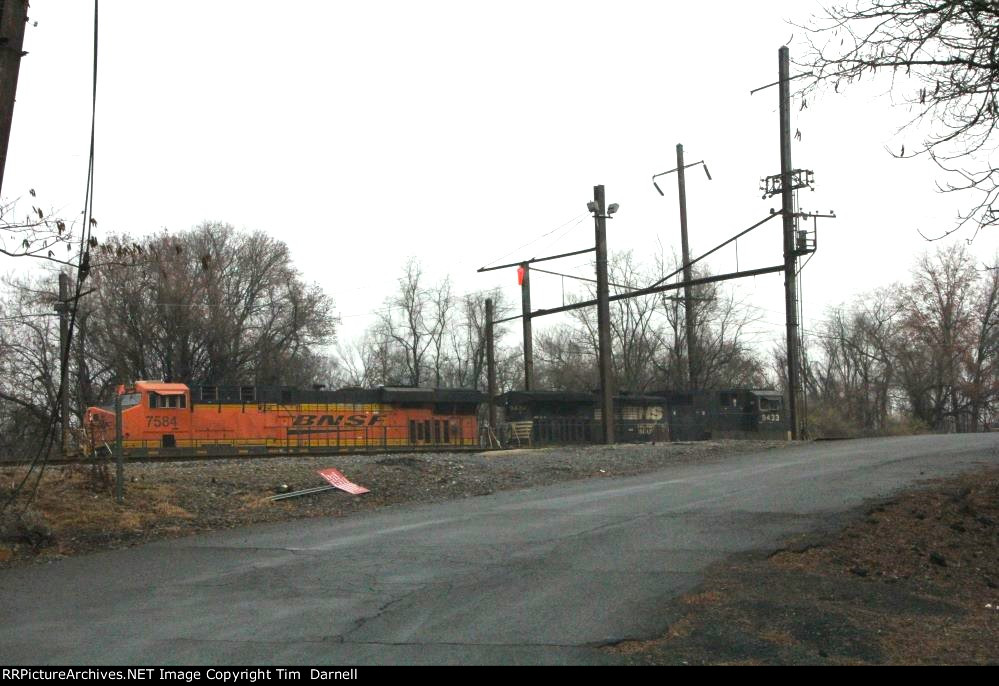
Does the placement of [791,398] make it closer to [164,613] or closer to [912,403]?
[164,613]

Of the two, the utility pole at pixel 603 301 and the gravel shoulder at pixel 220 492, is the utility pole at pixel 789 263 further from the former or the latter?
the gravel shoulder at pixel 220 492

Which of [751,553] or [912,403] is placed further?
[912,403]

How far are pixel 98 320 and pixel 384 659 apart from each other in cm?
4742

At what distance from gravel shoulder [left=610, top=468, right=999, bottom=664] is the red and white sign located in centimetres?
838

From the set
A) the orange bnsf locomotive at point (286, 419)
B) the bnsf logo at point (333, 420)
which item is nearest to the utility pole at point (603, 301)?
the orange bnsf locomotive at point (286, 419)

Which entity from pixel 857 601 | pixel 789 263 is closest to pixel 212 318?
pixel 789 263

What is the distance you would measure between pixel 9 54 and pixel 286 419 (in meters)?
25.9

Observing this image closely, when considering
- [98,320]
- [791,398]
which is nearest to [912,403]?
[791,398]

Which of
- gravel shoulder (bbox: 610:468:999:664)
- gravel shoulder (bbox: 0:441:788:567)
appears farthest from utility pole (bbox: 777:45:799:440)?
gravel shoulder (bbox: 610:468:999:664)

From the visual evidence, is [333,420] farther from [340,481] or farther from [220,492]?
[220,492]

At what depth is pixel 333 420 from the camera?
37.5 m

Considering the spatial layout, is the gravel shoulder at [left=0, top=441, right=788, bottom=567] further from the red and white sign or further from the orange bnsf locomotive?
the orange bnsf locomotive

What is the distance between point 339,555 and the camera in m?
10.5

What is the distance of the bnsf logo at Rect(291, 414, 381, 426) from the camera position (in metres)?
36.3
